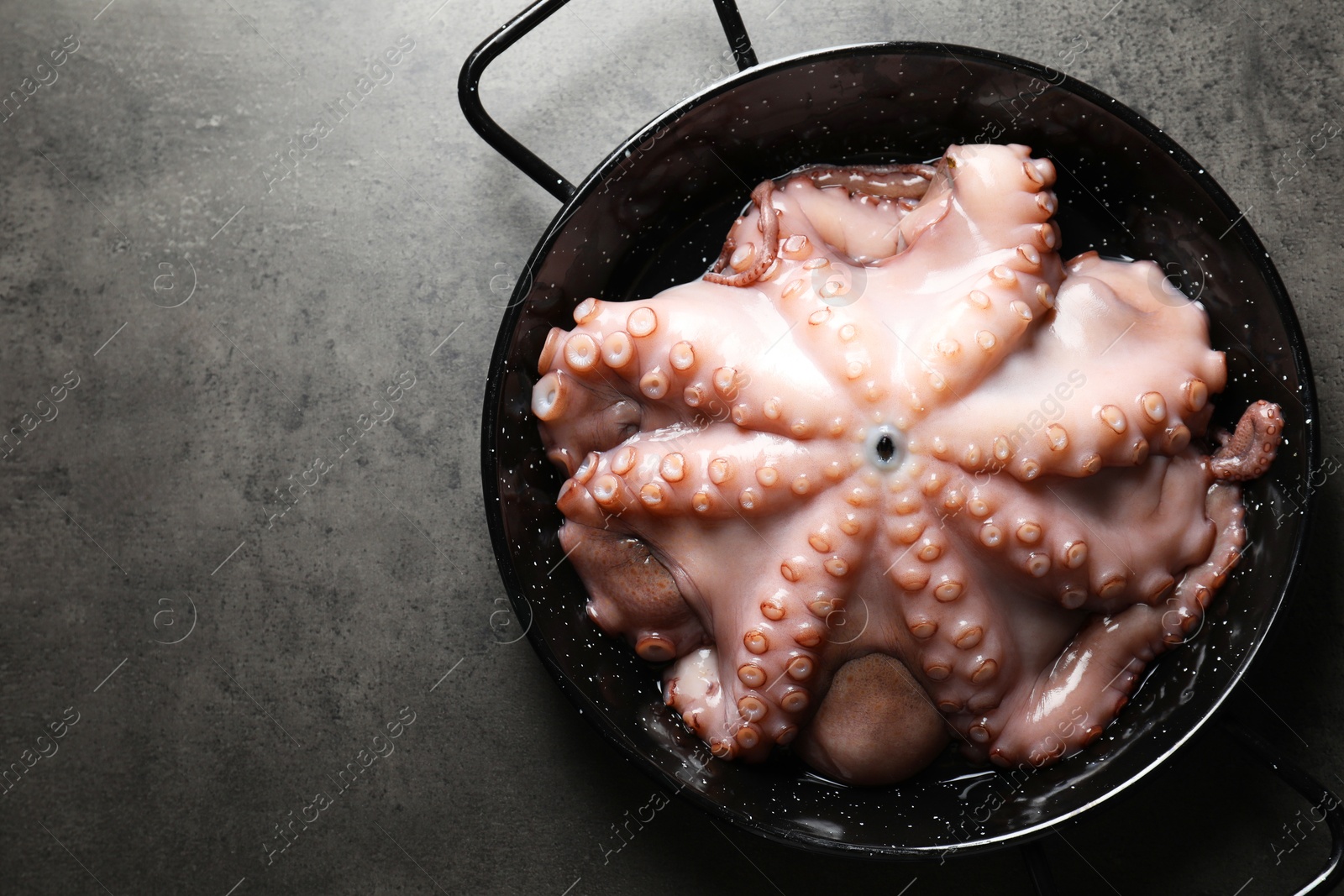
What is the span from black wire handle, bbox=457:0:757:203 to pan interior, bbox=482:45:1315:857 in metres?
0.14

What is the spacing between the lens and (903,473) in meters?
1.36

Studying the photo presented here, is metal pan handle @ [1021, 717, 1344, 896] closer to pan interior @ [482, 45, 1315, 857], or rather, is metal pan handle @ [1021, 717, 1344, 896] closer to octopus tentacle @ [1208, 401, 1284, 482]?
pan interior @ [482, 45, 1315, 857]

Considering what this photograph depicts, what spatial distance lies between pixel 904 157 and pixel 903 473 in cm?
76

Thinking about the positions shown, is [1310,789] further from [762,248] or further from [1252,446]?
[762,248]

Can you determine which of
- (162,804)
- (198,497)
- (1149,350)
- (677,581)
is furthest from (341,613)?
(1149,350)

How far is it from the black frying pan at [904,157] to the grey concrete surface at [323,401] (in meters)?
0.29

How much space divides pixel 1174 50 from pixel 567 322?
137cm

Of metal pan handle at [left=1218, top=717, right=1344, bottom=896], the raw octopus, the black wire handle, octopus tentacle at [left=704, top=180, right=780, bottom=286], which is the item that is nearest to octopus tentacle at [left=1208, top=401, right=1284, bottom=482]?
the raw octopus

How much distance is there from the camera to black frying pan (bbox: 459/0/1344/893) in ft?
4.83

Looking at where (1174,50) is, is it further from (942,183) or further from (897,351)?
(897,351)

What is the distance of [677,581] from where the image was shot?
1598mm

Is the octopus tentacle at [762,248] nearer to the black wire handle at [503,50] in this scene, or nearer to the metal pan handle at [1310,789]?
the black wire handle at [503,50]

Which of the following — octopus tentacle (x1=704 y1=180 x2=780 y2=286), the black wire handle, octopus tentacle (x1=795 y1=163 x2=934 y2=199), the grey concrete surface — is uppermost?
the black wire handle

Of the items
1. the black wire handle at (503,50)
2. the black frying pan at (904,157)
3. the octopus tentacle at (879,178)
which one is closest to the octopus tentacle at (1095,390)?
the black frying pan at (904,157)
